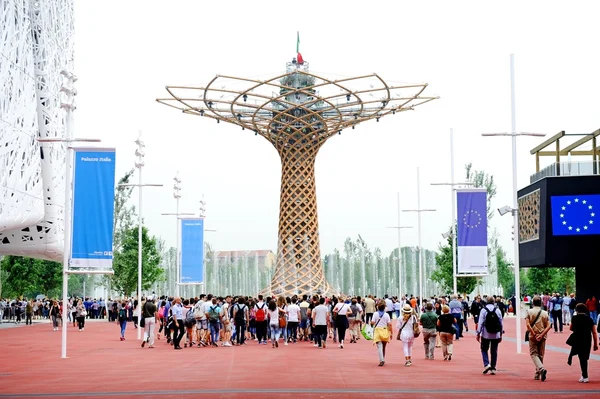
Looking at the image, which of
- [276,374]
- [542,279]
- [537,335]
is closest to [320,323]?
[276,374]

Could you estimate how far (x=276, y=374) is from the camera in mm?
13414

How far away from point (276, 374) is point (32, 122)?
26.0m

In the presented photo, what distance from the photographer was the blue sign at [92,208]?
60.5ft

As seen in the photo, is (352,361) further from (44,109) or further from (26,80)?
(44,109)

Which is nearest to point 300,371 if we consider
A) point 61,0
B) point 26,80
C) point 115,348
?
point 115,348

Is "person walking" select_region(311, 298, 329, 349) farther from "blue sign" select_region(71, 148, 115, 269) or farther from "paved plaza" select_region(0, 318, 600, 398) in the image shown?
"blue sign" select_region(71, 148, 115, 269)

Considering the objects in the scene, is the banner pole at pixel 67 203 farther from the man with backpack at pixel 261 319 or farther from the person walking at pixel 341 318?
the person walking at pixel 341 318

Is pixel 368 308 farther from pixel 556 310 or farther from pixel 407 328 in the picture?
pixel 407 328

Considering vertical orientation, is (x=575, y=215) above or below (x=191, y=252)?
above

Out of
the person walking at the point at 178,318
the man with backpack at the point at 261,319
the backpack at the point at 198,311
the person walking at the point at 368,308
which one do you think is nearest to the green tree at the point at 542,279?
the person walking at the point at 368,308

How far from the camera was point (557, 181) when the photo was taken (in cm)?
3123

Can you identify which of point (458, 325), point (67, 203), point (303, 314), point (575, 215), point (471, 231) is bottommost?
point (458, 325)

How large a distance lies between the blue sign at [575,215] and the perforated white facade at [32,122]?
736 inches

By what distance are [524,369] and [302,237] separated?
68.4 feet
